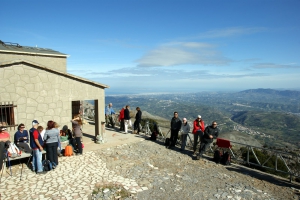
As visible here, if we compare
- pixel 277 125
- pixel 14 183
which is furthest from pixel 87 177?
pixel 277 125

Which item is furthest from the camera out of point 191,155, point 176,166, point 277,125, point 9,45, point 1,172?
point 277,125

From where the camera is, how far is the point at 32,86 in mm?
9578

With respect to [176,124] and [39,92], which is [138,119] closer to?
[176,124]

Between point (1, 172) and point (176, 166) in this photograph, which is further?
point (176, 166)

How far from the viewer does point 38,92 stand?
9789 millimetres

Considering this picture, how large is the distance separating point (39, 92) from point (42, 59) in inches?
208

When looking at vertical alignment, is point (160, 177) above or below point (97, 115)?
below

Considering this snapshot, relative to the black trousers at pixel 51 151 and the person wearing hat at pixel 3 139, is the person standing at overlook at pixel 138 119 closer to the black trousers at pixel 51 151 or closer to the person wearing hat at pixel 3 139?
the black trousers at pixel 51 151

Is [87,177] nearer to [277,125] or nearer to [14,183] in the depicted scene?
[14,183]

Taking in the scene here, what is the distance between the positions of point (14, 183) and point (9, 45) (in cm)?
1077

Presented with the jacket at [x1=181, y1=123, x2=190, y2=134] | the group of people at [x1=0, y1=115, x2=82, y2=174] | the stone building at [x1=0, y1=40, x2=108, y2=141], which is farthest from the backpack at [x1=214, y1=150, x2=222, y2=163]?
the group of people at [x1=0, y1=115, x2=82, y2=174]

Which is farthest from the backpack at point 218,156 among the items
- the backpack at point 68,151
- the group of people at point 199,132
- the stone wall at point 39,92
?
the stone wall at point 39,92

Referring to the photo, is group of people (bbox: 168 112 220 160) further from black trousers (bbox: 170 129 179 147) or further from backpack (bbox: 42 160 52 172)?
backpack (bbox: 42 160 52 172)

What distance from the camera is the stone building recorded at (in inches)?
353
